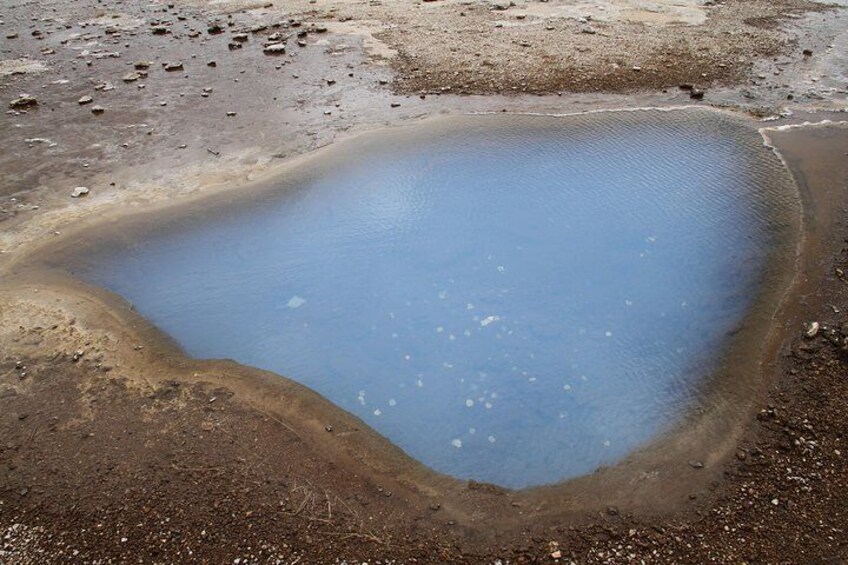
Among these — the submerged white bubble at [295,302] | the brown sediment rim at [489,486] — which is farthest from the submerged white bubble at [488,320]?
the submerged white bubble at [295,302]

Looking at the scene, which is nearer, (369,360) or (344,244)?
(369,360)

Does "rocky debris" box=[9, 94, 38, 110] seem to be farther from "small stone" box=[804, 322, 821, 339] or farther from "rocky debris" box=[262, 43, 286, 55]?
"small stone" box=[804, 322, 821, 339]

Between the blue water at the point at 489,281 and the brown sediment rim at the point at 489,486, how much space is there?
0.44 ft

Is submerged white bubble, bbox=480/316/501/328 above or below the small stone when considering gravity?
below

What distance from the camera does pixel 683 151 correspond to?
6980 mm

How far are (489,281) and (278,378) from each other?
2.03 m

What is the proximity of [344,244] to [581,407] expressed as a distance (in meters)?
2.81

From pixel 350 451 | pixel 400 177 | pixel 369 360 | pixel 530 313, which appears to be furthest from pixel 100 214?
pixel 530 313

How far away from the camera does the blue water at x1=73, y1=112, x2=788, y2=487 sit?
423cm

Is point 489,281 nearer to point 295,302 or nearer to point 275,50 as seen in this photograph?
point 295,302

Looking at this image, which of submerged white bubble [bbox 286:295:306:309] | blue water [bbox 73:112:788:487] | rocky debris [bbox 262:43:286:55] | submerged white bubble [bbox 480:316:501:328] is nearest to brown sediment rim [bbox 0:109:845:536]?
blue water [bbox 73:112:788:487]

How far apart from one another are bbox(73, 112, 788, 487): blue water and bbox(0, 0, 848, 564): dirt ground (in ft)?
1.27

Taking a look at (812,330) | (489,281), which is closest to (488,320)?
(489,281)

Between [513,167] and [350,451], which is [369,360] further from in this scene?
[513,167]
